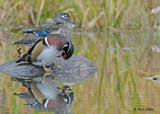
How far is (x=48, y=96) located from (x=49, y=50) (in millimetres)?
1491

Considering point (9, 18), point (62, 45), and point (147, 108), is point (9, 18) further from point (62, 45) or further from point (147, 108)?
point (147, 108)

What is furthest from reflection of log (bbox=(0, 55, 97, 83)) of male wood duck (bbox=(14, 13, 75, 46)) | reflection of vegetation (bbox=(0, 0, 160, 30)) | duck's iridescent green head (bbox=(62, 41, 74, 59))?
reflection of vegetation (bbox=(0, 0, 160, 30))

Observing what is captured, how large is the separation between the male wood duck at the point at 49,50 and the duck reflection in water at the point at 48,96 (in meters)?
0.56

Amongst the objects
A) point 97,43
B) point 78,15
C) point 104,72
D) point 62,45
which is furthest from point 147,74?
point 78,15

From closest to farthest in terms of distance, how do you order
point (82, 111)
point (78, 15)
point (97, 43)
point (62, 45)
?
point (82, 111) → point (62, 45) → point (97, 43) → point (78, 15)

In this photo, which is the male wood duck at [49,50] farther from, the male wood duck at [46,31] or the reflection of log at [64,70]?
the male wood duck at [46,31]

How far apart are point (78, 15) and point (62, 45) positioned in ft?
24.2

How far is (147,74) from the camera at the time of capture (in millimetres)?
6023

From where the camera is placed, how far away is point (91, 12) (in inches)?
488

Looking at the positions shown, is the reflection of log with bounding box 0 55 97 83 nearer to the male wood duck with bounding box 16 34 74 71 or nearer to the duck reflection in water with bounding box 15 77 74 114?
the male wood duck with bounding box 16 34 74 71

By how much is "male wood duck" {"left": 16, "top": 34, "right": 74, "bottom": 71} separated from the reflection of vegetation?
233 inches

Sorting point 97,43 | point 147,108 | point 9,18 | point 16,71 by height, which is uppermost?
point 9,18

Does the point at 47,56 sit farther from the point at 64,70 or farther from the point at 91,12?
the point at 91,12

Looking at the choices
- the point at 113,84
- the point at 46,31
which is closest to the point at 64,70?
the point at 113,84
